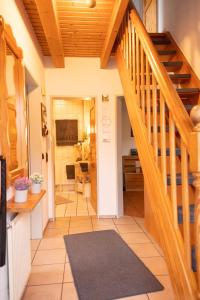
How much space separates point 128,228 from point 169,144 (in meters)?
2.33

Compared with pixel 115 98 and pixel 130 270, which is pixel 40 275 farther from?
pixel 115 98

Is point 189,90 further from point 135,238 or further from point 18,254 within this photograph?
point 18,254

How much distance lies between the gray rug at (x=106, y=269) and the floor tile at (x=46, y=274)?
145 mm

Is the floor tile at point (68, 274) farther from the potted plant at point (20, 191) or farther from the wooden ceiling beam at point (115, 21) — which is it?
the wooden ceiling beam at point (115, 21)

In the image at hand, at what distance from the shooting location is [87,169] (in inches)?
211

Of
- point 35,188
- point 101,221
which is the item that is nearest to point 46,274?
point 35,188

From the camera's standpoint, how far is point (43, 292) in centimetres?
204

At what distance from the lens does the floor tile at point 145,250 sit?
106 inches

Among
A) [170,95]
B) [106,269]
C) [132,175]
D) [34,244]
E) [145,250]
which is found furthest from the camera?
[132,175]

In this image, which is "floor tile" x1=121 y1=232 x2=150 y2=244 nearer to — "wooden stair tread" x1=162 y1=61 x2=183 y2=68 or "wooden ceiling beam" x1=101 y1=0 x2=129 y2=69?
"wooden stair tread" x1=162 y1=61 x2=183 y2=68

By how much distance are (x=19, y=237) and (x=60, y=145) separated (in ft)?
15.4

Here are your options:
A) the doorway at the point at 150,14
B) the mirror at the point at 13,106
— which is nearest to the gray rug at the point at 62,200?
the mirror at the point at 13,106

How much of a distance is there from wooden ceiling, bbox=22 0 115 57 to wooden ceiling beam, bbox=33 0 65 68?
0.08m

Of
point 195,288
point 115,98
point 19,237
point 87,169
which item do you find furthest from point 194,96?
point 87,169
